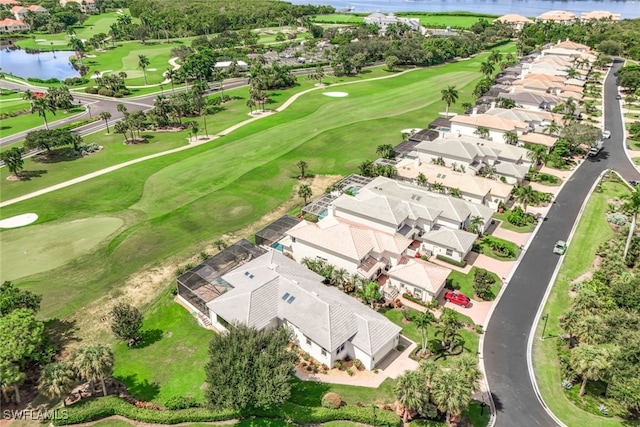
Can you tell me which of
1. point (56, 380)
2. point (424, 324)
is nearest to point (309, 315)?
point (424, 324)

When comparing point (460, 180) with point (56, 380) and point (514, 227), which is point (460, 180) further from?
point (56, 380)

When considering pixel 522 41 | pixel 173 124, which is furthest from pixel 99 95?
pixel 522 41

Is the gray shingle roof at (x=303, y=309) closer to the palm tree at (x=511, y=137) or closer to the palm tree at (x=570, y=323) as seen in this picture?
the palm tree at (x=570, y=323)

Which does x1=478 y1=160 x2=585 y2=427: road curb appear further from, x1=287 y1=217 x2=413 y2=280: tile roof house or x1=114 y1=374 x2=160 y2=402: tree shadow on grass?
x1=114 y1=374 x2=160 y2=402: tree shadow on grass

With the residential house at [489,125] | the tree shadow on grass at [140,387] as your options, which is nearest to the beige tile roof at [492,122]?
the residential house at [489,125]

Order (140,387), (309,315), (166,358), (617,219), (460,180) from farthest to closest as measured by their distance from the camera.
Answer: (460,180) < (617,219) < (309,315) < (166,358) < (140,387)

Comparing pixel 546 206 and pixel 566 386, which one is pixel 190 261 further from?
pixel 546 206

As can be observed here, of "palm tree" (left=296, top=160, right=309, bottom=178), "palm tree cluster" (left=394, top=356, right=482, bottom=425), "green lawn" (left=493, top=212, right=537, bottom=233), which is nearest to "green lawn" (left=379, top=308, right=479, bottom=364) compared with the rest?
"palm tree cluster" (left=394, top=356, right=482, bottom=425)
